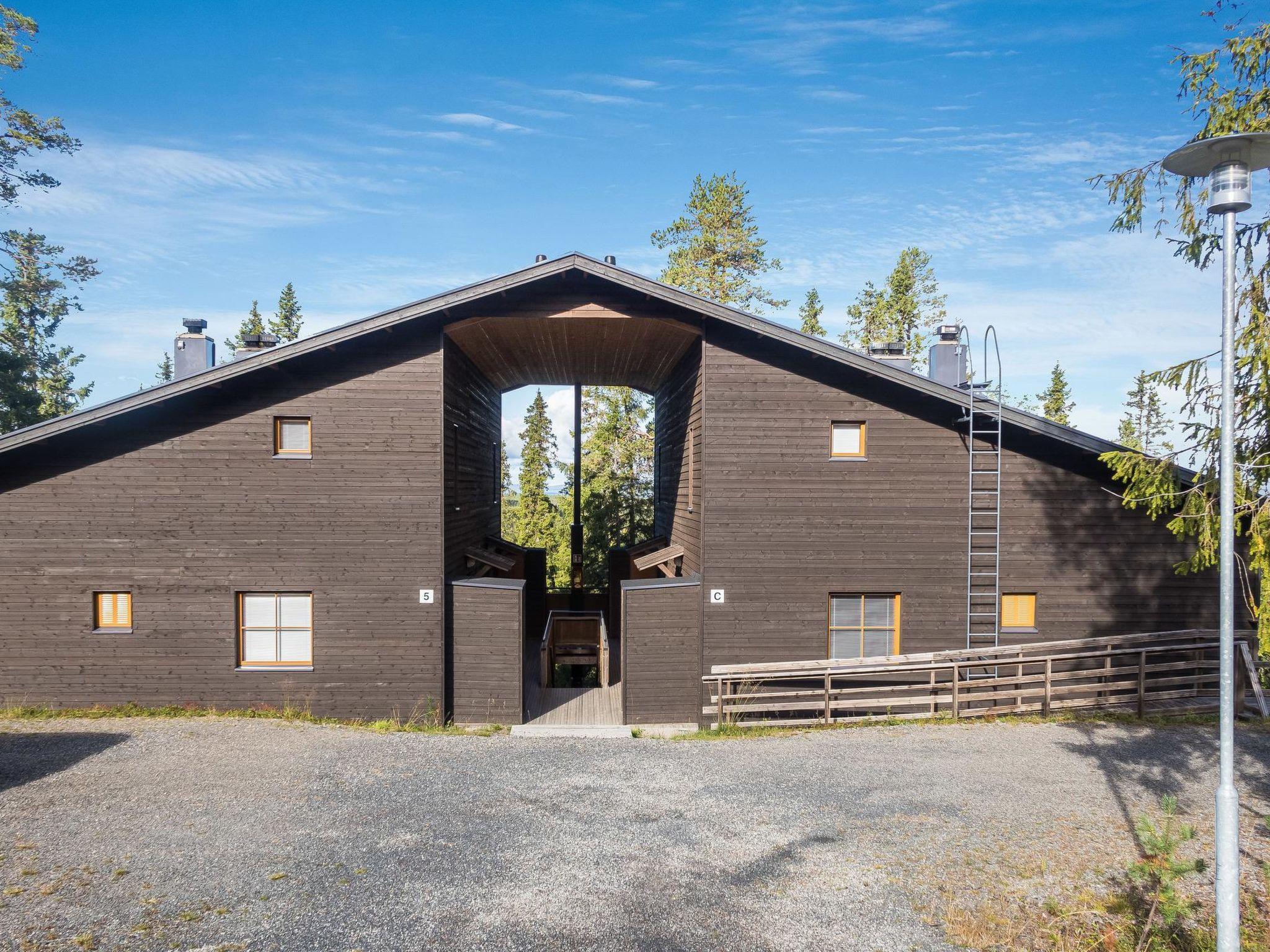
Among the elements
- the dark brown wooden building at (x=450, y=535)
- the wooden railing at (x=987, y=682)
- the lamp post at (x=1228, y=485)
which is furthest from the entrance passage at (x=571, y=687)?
the lamp post at (x=1228, y=485)

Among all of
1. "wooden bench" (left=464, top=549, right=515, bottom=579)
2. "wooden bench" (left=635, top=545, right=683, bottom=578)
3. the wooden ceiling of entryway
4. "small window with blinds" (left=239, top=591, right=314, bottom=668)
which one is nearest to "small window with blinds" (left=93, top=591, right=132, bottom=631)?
"small window with blinds" (left=239, top=591, right=314, bottom=668)

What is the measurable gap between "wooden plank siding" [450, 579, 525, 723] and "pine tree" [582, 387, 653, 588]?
15.6 m

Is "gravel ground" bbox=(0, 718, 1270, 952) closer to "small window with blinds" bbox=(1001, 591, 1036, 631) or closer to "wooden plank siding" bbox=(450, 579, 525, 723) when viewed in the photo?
"wooden plank siding" bbox=(450, 579, 525, 723)

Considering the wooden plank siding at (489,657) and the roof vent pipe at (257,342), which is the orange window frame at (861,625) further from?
the roof vent pipe at (257,342)

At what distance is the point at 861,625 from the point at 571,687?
6.95 meters

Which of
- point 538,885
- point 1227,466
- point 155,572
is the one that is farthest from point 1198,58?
point 155,572

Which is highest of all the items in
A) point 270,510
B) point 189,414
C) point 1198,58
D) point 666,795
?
point 1198,58

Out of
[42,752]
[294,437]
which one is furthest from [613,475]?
[42,752]

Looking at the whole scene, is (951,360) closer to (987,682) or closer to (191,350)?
(987,682)

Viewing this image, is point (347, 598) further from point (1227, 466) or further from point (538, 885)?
point (1227, 466)

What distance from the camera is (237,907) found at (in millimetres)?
5969

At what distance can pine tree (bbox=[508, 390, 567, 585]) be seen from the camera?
3116 centimetres

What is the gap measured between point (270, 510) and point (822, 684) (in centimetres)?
1004

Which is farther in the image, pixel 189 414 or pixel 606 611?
pixel 606 611
